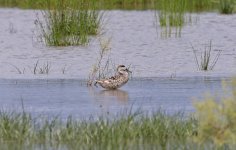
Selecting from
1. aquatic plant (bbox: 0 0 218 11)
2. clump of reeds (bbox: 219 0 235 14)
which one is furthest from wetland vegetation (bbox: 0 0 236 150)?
aquatic plant (bbox: 0 0 218 11)

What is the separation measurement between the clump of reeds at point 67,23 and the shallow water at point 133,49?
0.25 m

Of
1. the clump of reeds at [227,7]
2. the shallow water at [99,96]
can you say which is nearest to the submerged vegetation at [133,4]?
the clump of reeds at [227,7]

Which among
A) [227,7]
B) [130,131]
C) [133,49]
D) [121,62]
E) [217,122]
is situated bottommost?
[227,7]

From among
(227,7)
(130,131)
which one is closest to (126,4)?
(227,7)

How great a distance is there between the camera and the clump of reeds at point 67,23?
18641 millimetres

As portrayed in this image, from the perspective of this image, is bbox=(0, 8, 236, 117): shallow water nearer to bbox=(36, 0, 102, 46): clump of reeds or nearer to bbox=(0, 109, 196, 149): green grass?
bbox=(36, 0, 102, 46): clump of reeds

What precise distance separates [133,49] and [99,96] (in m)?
6.42

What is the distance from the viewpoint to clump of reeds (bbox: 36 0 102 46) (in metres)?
18.6

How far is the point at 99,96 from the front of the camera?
1218 centimetres

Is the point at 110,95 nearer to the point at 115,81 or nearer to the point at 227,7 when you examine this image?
the point at 115,81

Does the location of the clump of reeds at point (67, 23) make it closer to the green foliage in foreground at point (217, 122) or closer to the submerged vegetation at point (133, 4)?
the submerged vegetation at point (133, 4)

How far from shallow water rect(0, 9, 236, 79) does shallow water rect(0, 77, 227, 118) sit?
0.87m

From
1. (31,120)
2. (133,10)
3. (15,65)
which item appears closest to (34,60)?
(15,65)

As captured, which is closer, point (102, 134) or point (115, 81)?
point (102, 134)
